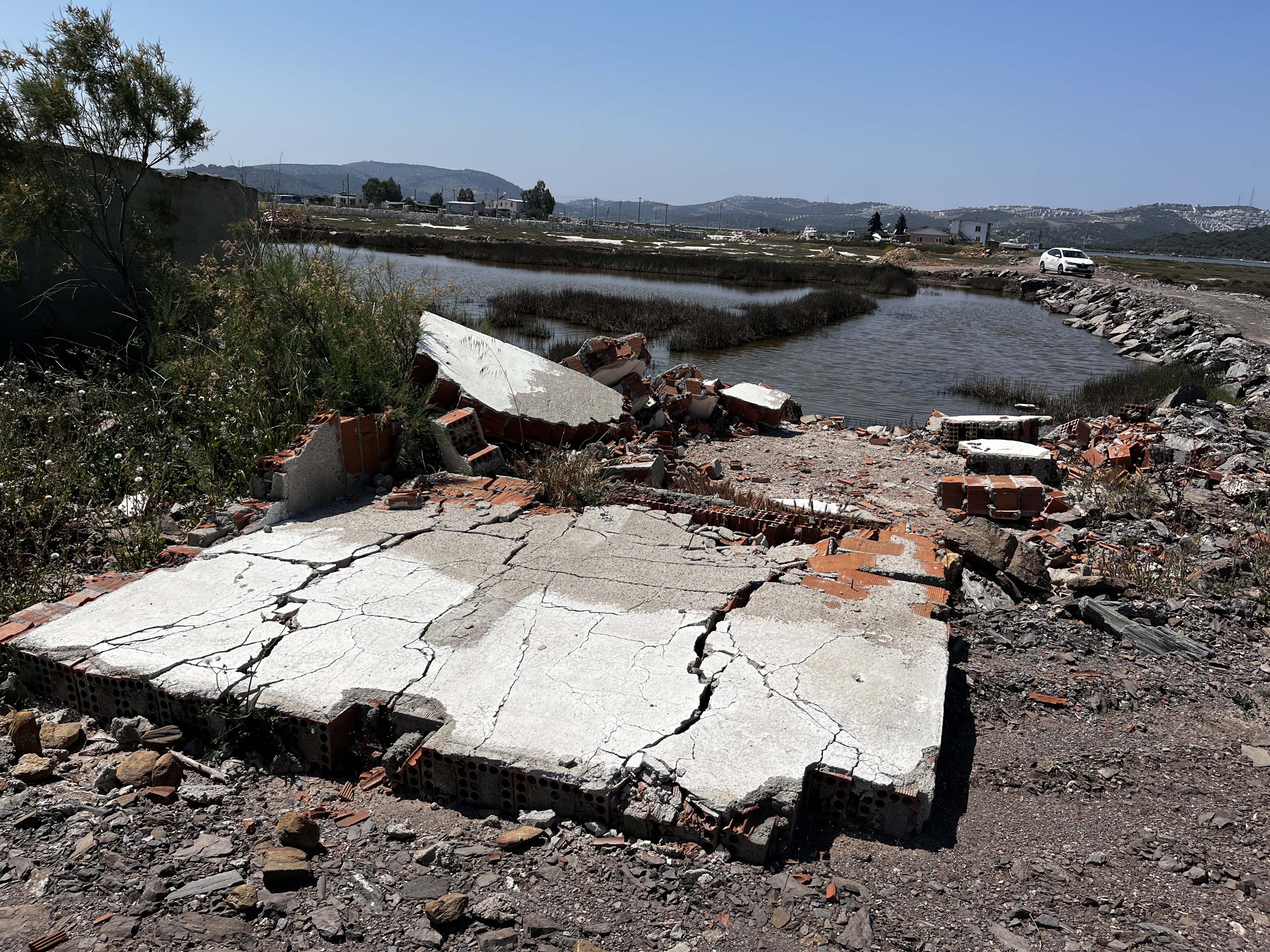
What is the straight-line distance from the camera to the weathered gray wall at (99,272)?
837 cm

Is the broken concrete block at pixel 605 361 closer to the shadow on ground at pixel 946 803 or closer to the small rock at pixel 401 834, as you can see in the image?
the shadow on ground at pixel 946 803

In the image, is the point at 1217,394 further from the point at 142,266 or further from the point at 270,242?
the point at 142,266

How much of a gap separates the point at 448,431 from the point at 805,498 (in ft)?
9.92

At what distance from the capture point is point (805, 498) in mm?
7016

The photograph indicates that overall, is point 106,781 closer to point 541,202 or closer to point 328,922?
point 328,922

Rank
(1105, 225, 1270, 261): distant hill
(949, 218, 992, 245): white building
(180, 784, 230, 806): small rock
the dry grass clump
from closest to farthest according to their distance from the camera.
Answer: (180, 784, 230, 806): small rock → the dry grass clump → (949, 218, 992, 245): white building → (1105, 225, 1270, 261): distant hill

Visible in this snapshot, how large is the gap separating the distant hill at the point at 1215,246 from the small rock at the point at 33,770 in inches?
4426

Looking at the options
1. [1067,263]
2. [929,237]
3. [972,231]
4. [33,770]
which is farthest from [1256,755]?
[972,231]

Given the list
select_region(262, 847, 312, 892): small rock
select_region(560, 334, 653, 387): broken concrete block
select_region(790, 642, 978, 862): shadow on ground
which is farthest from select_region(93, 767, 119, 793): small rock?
select_region(560, 334, 653, 387): broken concrete block

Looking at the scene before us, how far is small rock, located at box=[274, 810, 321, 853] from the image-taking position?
9.06ft

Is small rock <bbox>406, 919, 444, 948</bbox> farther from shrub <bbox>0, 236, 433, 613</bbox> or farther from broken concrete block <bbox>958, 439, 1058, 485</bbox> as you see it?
broken concrete block <bbox>958, 439, 1058, 485</bbox>

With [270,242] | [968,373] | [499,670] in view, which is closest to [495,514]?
[499,670]

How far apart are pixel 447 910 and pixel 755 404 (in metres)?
8.59

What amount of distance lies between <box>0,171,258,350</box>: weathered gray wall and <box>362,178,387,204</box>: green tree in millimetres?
105509
